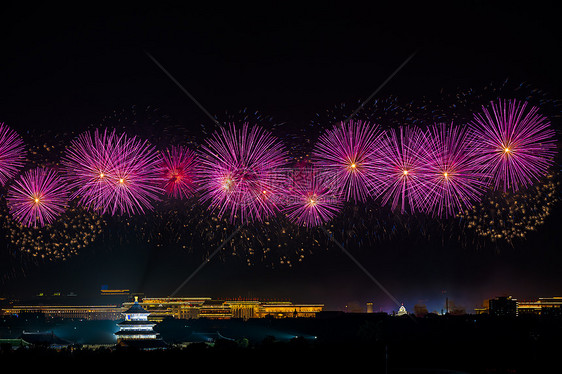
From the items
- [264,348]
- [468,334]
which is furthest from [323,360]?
[468,334]

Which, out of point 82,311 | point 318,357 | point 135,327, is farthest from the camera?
point 82,311

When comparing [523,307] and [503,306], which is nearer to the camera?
[503,306]

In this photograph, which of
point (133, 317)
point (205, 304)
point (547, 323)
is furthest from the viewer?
point (205, 304)

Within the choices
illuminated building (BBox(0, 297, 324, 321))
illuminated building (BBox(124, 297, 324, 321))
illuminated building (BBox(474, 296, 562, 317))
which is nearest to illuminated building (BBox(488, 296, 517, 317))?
illuminated building (BBox(474, 296, 562, 317))

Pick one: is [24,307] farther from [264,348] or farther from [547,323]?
[264,348]

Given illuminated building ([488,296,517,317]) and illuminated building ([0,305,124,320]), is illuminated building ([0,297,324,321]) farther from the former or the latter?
illuminated building ([488,296,517,317])

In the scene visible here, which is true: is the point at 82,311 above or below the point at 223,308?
below

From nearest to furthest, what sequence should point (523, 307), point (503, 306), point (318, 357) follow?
1. point (318, 357)
2. point (503, 306)
3. point (523, 307)

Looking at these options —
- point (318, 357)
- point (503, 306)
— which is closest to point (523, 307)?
point (503, 306)

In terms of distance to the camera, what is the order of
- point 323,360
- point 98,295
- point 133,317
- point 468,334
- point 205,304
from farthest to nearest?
point 98,295, point 205,304, point 468,334, point 133,317, point 323,360

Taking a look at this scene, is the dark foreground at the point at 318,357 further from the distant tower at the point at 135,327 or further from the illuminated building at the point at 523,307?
the illuminated building at the point at 523,307

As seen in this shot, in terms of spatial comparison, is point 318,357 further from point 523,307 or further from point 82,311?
point 82,311
